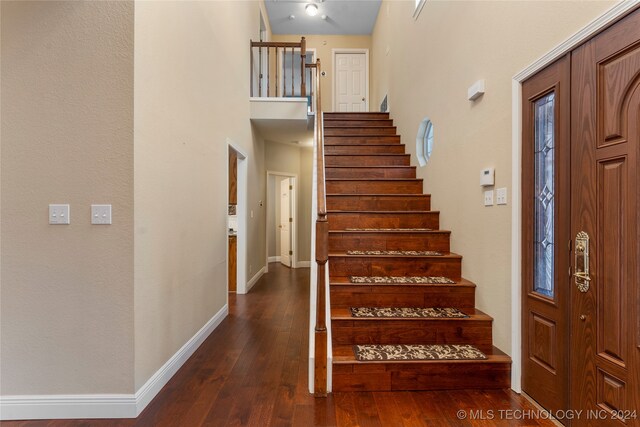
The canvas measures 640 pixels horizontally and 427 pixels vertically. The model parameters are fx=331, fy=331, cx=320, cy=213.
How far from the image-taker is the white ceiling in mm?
6402

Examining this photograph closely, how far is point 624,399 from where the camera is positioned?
1417 mm

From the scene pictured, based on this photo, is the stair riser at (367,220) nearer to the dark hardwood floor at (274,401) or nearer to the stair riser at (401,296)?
the stair riser at (401,296)

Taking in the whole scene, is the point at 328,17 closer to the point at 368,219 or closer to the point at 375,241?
the point at 368,219

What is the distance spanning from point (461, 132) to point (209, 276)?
260 cm

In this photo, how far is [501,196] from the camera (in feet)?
7.25

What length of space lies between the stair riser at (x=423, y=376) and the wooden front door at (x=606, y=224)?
465mm

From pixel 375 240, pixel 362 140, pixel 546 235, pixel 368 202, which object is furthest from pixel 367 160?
pixel 546 235

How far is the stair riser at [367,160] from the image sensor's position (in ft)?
13.8

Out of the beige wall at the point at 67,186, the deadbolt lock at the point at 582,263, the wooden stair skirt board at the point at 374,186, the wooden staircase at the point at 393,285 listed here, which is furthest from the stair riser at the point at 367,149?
the deadbolt lock at the point at 582,263

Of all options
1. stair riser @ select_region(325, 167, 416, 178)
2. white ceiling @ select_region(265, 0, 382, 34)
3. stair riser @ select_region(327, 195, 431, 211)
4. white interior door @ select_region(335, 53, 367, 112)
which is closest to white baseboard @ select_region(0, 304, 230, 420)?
stair riser @ select_region(327, 195, 431, 211)

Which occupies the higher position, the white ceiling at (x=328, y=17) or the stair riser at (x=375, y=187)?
the white ceiling at (x=328, y=17)

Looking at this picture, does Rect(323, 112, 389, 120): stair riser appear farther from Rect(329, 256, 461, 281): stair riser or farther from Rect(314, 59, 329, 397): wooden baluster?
Rect(314, 59, 329, 397): wooden baluster

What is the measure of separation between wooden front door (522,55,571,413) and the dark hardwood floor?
0.25 metres

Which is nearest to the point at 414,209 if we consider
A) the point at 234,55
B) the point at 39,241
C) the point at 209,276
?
the point at 209,276
